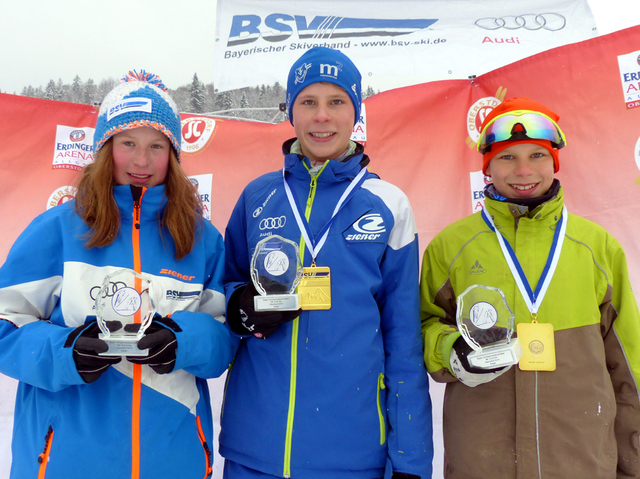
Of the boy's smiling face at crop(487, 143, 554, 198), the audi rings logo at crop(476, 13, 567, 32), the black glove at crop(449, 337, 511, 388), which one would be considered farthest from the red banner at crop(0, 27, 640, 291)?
the black glove at crop(449, 337, 511, 388)

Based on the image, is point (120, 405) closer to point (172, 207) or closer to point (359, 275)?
point (172, 207)

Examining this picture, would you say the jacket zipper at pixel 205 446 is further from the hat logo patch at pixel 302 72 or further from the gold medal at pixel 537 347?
the hat logo patch at pixel 302 72

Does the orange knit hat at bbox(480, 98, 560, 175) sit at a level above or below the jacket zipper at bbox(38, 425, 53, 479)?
above

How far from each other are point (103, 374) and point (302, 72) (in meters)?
1.52

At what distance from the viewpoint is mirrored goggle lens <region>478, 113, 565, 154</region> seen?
2.14 meters

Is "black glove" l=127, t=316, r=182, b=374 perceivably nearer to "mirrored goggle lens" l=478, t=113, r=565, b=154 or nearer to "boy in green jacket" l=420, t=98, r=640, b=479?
"boy in green jacket" l=420, t=98, r=640, b=479

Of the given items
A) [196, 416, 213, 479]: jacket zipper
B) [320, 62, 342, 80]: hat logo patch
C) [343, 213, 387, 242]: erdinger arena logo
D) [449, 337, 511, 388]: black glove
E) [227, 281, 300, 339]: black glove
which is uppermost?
[320, 62, 342, 80]: hat logo patch

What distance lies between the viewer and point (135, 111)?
1949 millimetres

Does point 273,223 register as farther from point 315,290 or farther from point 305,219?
point 315,290

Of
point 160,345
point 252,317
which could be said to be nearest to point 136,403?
point 160,345

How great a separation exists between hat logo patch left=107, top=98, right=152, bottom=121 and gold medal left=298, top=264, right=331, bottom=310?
3.33 feet

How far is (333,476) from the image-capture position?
167 cm

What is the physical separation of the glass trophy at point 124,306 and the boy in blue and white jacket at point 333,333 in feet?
1.19

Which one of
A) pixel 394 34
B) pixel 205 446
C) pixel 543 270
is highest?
pixel 394 34
